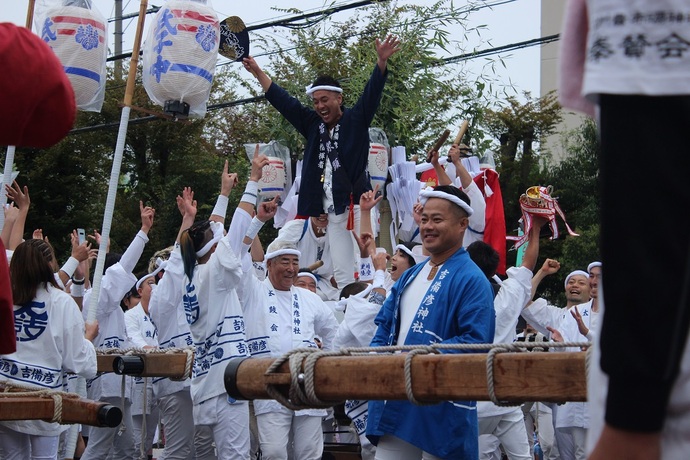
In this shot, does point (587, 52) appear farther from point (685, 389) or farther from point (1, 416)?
point (1, 416)

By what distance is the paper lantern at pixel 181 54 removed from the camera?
8.95 m

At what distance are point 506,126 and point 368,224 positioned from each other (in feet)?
65.9

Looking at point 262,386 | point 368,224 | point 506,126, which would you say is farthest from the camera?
point 506,126

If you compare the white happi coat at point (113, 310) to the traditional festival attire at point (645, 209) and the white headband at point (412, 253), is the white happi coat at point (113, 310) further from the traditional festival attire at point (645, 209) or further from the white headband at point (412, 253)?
the traditional festival attire at point (645, 209)

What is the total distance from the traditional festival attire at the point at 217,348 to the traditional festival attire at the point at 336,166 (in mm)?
2555

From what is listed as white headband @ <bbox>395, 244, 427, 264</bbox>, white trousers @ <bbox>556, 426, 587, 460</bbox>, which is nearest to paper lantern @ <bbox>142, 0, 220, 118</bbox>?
white headband @ <bbox>395, 244, 427, 264</bbox>

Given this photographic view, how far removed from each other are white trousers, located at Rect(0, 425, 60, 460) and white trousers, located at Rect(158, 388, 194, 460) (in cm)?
201

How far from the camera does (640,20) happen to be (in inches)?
51.2

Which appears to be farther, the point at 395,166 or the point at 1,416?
the point at 395,166

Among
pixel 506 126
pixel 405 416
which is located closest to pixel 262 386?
pixel 405 416

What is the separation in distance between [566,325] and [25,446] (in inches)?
221

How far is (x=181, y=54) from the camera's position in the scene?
8938mm

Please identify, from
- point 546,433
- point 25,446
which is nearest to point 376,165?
point 546,433

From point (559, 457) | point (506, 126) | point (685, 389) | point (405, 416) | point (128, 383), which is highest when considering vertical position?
point (506, 126)
